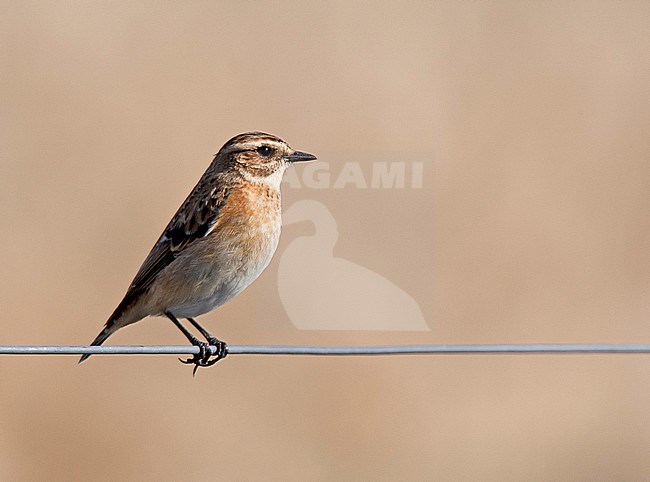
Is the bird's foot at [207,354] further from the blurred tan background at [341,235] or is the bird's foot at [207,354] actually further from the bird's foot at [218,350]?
the blurred tan background at [341,235]

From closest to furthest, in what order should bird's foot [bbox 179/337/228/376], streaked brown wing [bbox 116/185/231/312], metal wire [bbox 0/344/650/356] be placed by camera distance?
1. metal wire [bbox 0/344/650/356]
2. bird's foot [bbox 179/337/228/376]
3. streaked brown wing [bbox 116/185/231/312]

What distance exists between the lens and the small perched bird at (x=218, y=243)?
5.43 metres

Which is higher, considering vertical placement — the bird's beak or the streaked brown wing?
the bird's beak

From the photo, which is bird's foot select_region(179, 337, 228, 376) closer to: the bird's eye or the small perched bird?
the small perched bird

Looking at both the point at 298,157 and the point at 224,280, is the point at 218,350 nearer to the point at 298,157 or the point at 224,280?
the point at 224,280

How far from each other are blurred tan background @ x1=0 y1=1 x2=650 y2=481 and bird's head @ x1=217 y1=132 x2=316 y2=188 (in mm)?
2264

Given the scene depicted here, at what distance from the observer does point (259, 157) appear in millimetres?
5809

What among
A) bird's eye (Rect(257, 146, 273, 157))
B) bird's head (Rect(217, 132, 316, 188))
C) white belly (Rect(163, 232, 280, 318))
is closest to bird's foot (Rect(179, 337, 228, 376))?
white belly (Rect(163, 232, 280, 318))

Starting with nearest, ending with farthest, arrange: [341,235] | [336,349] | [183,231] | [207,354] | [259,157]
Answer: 1. [336,349]
2. [207,354]
3. [183,231]
4. [259,157]
5. [341,235]

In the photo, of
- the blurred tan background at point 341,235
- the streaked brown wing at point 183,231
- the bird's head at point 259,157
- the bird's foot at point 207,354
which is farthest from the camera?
the blurred tan background at point 341,235

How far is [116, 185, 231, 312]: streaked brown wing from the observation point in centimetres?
555

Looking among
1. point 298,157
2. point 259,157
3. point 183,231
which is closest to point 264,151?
point 259,157

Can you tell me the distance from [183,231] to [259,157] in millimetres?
551

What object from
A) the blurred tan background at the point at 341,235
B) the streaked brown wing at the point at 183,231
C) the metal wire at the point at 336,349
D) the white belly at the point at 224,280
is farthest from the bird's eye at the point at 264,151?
the blurred tan background at the point at 341,235
